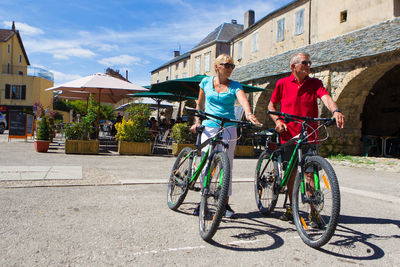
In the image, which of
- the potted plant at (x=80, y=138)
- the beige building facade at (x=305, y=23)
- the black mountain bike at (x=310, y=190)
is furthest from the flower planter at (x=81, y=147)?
the beige building facade at (x=305, y=23)

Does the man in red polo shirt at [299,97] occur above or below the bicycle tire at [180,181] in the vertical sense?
above

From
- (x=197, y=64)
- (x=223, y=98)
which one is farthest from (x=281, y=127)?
(x=197, y=64)

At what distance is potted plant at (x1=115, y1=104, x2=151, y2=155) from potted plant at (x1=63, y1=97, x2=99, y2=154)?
786 millimetres

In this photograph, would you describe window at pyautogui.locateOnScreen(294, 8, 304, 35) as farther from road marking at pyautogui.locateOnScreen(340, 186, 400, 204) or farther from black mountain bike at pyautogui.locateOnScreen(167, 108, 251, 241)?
black mountain bike at pyautogui.locateOnScreen(167, 108, 251, 241)

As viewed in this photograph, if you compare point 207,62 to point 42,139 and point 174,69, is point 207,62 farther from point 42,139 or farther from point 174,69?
point 42,139

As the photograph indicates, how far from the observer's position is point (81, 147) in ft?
31.0

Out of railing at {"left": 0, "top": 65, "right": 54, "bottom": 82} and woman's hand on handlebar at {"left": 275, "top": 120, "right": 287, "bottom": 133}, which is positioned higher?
railing at {"left": 0, "top": 65, "right": 54, "bottom": 82}

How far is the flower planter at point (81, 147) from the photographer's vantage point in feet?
30.5

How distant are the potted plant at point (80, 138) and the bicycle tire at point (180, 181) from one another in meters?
6.27

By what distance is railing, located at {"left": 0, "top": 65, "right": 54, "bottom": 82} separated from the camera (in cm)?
3716

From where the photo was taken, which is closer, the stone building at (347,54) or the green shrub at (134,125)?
the green shrub at (134,125)

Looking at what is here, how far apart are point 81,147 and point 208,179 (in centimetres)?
729

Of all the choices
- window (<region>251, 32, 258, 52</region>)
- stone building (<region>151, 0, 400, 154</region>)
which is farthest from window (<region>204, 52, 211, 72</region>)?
stone building (<region>151, 0, 400, 154</region>)

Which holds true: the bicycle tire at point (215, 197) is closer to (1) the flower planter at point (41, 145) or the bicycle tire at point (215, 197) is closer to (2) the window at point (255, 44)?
(1) the flower planter at point (41, 145)
